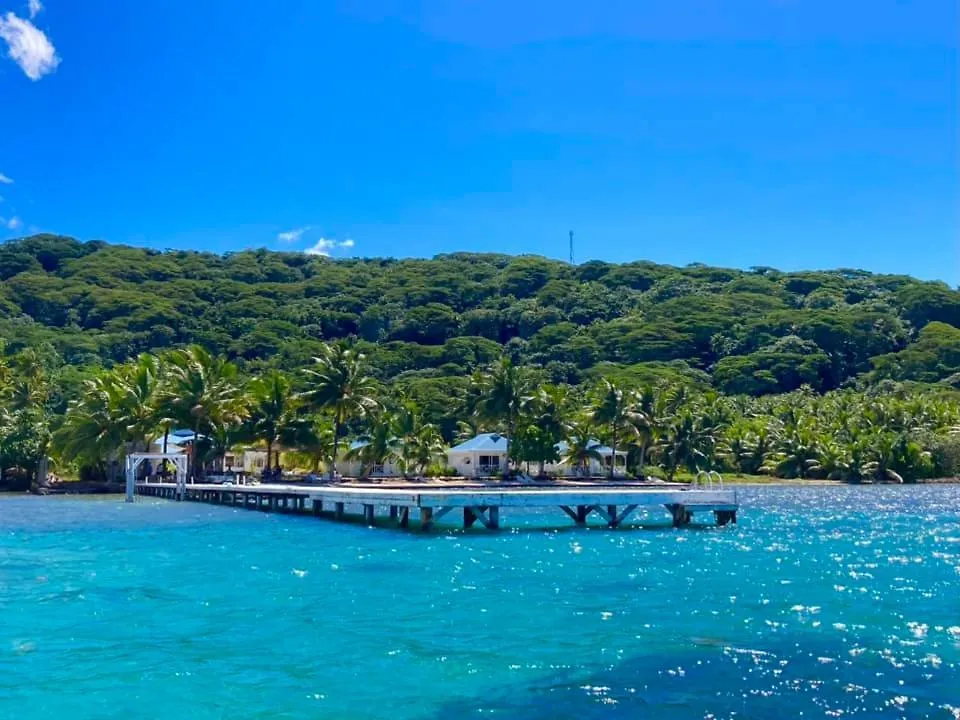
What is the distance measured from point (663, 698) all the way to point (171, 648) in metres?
6.98

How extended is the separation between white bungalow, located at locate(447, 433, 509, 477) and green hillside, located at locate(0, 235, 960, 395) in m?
40.2

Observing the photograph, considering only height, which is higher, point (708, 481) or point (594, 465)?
point (594, 465)

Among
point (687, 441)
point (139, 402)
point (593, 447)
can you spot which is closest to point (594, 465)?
point (593, 447)

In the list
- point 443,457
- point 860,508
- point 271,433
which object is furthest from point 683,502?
point 443,457

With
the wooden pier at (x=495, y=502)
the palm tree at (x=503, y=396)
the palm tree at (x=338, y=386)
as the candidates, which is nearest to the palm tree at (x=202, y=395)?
the palm tree at (x=338, y=386)

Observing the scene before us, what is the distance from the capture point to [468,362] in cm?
11881

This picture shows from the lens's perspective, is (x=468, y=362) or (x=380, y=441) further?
(x=468, y=362)

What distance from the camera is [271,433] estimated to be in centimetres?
5516

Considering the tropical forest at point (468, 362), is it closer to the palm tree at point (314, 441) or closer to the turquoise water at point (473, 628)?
the palm tree at point (314, 441)

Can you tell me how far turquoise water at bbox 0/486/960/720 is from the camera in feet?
35.9

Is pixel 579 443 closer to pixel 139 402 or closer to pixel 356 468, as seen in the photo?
pixel 356 468

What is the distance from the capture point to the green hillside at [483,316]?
4641 inches

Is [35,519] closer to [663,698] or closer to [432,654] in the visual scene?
[432,654]

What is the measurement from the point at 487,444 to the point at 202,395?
931 inches
